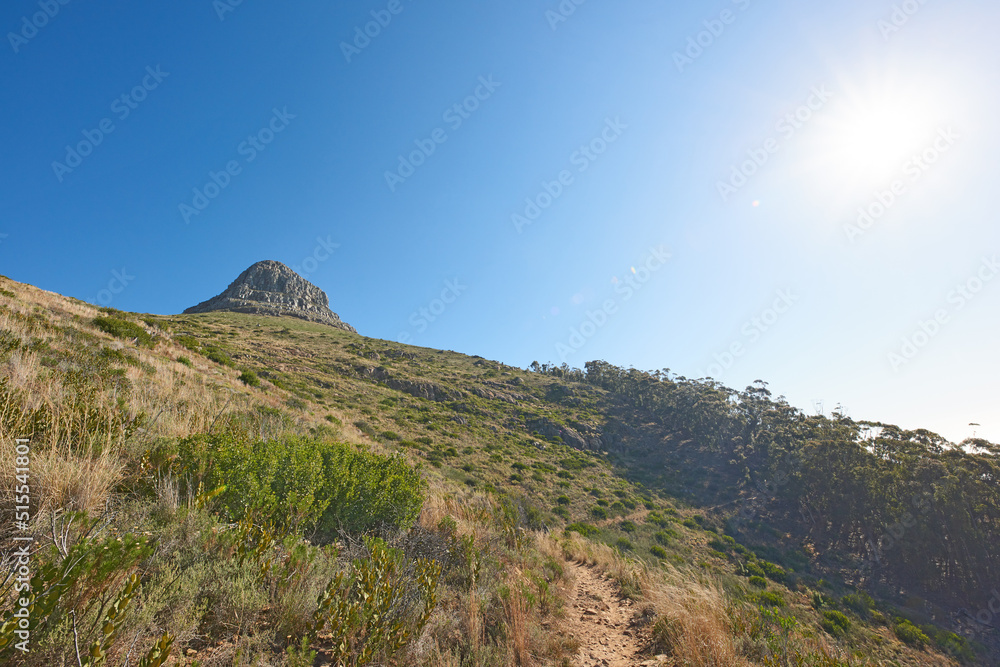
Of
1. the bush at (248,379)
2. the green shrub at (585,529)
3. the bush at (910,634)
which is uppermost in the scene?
the bush at (248,379)

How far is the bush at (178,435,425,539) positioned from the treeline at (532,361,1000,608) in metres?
33.6

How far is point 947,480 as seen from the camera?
24375mm

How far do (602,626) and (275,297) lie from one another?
333ft

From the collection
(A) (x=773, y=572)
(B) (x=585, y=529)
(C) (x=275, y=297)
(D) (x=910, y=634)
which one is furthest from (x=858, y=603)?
(C) (x=275, y=297)

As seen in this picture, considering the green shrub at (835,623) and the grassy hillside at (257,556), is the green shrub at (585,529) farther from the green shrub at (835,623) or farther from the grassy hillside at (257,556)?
the green shrub at (835,623)

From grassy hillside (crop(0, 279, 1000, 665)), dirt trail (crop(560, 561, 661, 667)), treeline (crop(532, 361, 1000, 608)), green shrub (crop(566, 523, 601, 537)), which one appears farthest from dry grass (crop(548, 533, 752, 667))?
treeline (crop(532, 361, 1000, 608))

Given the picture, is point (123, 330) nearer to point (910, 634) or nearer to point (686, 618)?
point (686, 618)

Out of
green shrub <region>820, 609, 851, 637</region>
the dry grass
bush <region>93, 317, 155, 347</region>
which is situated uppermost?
bush <region>93, 317, 155, 347</region>

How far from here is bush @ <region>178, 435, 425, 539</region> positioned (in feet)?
14.2

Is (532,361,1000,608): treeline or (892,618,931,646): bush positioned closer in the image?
(892,618,931,646): bush

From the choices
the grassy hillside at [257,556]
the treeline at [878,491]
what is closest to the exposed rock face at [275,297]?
the grassy hillside at [257,556]

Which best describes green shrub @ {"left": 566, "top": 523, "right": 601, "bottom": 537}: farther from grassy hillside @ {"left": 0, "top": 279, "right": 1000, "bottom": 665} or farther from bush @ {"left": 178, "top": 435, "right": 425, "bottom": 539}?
bush @ {"left": 178, "top": 435, "right": 425, "bottom": 539}

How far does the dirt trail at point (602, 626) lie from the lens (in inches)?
187

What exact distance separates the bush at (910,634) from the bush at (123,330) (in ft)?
115
